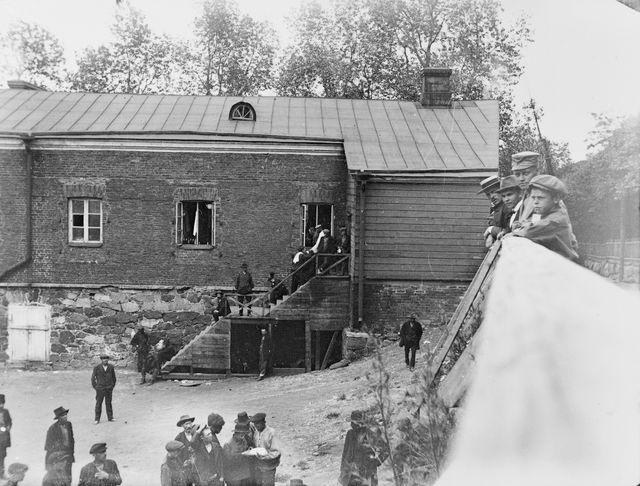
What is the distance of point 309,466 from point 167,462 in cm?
133

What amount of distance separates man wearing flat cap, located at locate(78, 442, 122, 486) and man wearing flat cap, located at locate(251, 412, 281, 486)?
1.32 metres

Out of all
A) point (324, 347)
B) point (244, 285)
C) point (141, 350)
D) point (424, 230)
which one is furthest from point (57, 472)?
point (424, 230)

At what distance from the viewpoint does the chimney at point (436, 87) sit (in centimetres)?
1029

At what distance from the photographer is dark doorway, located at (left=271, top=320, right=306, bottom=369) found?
1124 cm

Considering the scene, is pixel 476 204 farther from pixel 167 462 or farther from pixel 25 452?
pixel 25 452

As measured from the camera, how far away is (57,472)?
592cm

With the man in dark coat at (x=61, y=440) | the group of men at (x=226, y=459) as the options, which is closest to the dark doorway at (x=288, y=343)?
the man in dark coat at (x=61, y=440)

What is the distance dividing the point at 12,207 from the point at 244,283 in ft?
15.7

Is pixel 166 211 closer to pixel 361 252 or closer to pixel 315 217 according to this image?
pixel 315 217

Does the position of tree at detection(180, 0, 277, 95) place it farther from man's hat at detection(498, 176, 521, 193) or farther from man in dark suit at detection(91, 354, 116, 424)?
man in dark suit at detection(91, 354, 116, 424)

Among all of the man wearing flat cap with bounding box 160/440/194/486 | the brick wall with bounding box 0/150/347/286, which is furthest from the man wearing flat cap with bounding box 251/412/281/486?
the brick wall with bounding box 0/150/347/286

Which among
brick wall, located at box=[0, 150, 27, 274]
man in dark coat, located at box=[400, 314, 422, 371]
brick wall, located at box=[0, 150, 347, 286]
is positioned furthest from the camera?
brick wall, located at box=[0, 150, 347, 286]

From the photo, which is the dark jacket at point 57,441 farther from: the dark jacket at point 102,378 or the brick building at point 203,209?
the brick building at point 203,209

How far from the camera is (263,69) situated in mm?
8789
